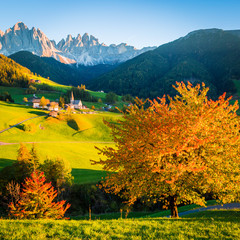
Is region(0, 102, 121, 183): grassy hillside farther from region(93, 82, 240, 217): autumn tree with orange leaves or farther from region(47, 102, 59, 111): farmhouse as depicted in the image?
region(93, 82, 240, 217): autumn tree with orange leaves

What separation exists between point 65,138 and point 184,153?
89243mm

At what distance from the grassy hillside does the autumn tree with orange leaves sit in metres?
37.7

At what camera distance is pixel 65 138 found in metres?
95.6

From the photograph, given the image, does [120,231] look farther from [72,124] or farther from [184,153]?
A: [72,124]

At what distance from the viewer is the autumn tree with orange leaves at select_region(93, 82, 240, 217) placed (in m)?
13.7

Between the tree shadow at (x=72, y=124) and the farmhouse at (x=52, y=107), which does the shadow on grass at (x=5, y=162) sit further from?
the farmhouse at (x=52, y=107)

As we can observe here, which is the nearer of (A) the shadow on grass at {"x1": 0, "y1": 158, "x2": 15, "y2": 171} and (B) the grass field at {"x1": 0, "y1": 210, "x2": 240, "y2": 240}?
(B) the grass field at {"x1": 0, "y1": 210, "x2": 240, "y2": 240}

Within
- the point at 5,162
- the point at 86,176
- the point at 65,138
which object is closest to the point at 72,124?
the point at 65,138

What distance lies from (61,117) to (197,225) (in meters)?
113

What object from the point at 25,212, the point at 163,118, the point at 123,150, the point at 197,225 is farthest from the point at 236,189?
the point at 25,212

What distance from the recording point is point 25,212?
18.4 metres

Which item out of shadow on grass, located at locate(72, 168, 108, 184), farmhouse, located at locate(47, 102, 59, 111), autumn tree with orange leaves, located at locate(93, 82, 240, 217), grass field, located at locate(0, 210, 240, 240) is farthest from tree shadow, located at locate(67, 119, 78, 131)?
grass field, located at locate(0, 210, 240, 240)

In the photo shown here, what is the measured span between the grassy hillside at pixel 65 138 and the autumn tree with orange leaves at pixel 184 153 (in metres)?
37.7

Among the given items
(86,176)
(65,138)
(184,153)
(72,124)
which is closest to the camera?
(184,153)
